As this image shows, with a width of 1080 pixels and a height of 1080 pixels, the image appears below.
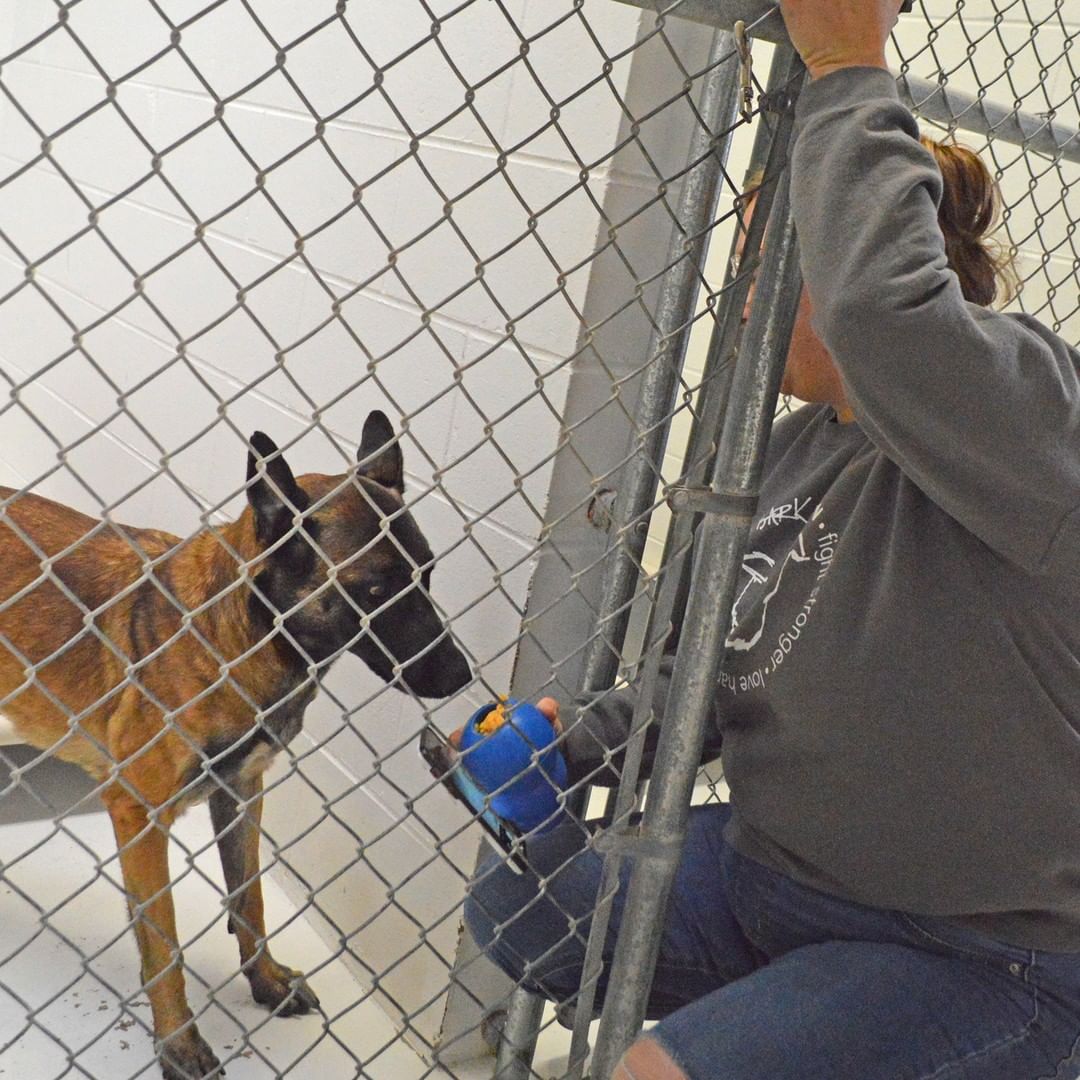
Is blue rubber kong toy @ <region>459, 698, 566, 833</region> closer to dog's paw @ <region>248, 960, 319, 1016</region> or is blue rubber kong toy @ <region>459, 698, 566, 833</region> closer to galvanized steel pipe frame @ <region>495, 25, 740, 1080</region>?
galvanized steel pipe frame @ <region>495, 25, 740, 1080</region>

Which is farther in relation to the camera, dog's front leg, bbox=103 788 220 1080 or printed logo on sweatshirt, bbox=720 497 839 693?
dog's front leg, bbox=103 788 220 1080

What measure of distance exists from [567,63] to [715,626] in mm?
1070

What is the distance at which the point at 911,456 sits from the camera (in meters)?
1.24

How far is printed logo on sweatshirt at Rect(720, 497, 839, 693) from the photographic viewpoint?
60.1 inches

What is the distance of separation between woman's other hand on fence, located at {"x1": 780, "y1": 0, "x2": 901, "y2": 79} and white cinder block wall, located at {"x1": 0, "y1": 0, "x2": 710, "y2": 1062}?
0.91ft

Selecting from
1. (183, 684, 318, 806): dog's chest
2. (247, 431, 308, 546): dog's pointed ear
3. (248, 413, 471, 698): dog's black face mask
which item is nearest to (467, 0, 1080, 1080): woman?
(248, 413, 471, 698): dog's black face mask

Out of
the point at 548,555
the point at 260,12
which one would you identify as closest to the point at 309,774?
the point at 548,555

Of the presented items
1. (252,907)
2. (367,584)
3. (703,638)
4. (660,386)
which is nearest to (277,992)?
(252,907)

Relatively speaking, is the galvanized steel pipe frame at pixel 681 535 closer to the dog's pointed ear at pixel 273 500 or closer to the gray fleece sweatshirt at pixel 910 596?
the gray fleece sweatshirt at pixel 910 596

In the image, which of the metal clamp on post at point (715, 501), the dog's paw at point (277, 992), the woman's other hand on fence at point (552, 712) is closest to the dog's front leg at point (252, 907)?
the dog's paw at point (277, 992)

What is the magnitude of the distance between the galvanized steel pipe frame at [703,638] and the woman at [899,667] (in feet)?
0.33

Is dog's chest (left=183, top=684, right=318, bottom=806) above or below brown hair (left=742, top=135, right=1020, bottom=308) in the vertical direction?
below

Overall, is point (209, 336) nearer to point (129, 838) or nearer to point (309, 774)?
point (309, 774)

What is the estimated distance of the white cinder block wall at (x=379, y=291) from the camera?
1.87 meters
